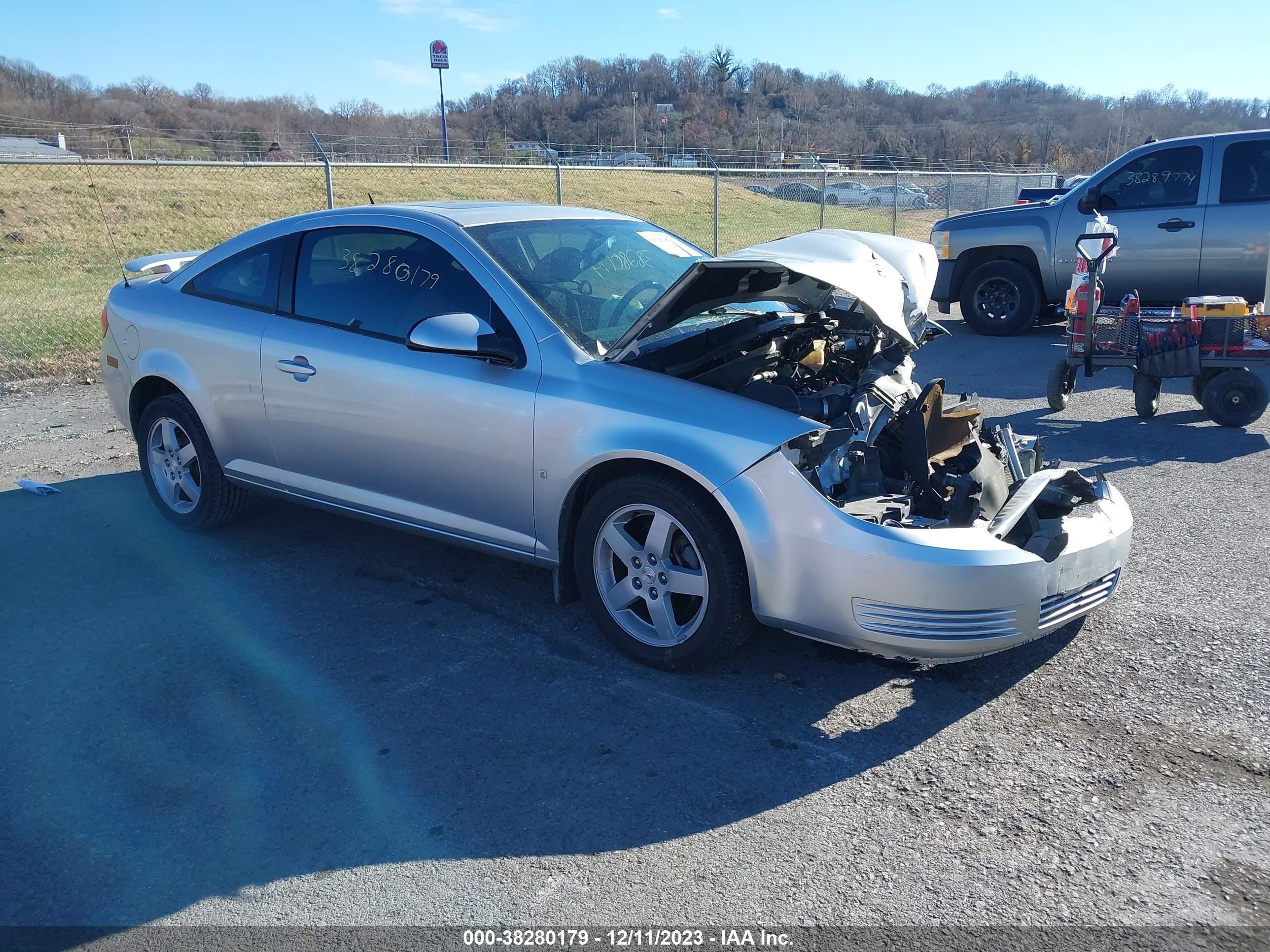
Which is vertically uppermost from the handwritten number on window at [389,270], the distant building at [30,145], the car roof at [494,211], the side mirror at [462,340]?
the distant building at [30,145]

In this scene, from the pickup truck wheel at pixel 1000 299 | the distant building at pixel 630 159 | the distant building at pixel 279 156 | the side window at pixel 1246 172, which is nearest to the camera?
the side window at pixel 1246 172

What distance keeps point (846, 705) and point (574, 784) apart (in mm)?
1043

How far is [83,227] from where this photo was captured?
21.8 m

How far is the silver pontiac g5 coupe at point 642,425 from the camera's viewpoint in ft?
11.2

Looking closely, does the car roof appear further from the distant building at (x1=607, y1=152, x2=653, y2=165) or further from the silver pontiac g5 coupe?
the distant building at (x1=607, y1=152, x2=653, y2=165)

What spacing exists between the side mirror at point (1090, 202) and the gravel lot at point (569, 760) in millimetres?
6437

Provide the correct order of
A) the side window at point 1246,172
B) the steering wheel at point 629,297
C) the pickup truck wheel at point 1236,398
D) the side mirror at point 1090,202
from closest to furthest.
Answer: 1. the steering wheel at point 629,297
2. the pickup truck wheel at point 1236,398
3. the side window at point 1246,172
4. the side mirror at point 1090,202

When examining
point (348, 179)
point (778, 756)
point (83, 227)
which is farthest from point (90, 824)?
point (348, 179)

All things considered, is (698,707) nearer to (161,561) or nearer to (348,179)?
(161,561)

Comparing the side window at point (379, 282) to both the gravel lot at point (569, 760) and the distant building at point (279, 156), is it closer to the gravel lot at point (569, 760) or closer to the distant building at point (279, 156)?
the gravel lot at point (569, 760)

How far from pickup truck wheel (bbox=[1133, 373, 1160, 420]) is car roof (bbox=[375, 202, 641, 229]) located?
171 inches

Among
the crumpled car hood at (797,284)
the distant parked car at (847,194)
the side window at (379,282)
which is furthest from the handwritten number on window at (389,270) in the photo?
the distant parked car at (847,194)

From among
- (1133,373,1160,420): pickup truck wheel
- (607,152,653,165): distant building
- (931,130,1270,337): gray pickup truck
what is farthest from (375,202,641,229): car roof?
(607,152,653,165): distant building

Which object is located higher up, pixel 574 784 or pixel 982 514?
pixel 982 514
